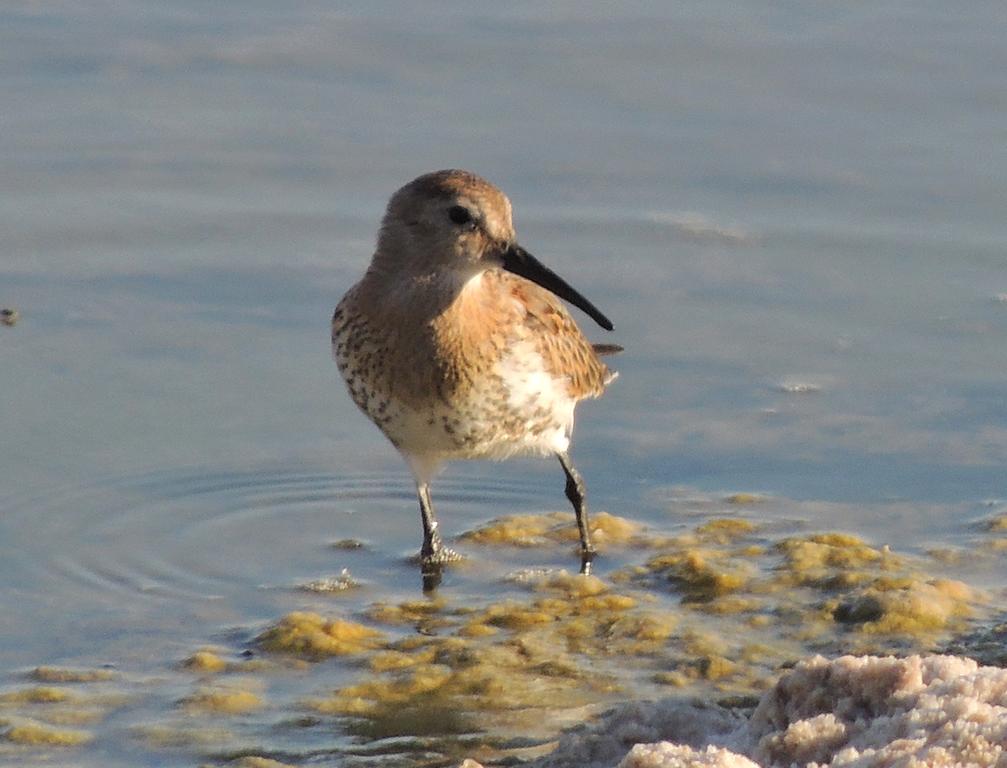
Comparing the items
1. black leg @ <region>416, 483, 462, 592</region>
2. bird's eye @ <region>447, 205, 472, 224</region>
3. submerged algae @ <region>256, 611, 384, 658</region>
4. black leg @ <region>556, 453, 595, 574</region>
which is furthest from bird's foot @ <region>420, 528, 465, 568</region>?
bird's eye @ <region>447, 205, 472, 224</region>

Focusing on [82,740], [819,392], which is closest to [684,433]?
[819,392]

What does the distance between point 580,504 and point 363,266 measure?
2238mm

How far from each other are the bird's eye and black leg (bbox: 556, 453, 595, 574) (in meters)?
1.00

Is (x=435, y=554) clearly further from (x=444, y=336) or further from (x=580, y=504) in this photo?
(x=444, y=336)

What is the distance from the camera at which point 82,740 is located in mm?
5191

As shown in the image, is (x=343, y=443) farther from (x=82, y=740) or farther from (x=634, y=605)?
(x=82, y=740)

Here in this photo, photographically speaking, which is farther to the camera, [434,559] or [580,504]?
[580,504]

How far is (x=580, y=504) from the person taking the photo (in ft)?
22.8

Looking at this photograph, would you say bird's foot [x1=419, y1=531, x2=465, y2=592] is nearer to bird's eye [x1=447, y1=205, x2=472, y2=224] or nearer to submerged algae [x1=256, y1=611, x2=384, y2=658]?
submerged algae [x1=256, y1=611, x2=384, y2=658]

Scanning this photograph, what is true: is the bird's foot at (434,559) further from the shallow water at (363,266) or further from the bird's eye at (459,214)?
the bird's eye at (459,214)

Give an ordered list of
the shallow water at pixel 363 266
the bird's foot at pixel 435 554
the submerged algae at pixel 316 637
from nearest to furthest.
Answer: the submerged algae at pixel 316 637, the shallow water at pixel 363 266, the bird's foot at pixel 435 554

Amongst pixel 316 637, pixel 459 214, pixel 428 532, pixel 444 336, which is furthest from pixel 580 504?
pixel 316 637

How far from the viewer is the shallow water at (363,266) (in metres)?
6.56

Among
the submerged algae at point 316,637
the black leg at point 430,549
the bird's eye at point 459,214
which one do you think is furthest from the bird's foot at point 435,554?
the bird's eye at point 459,214
